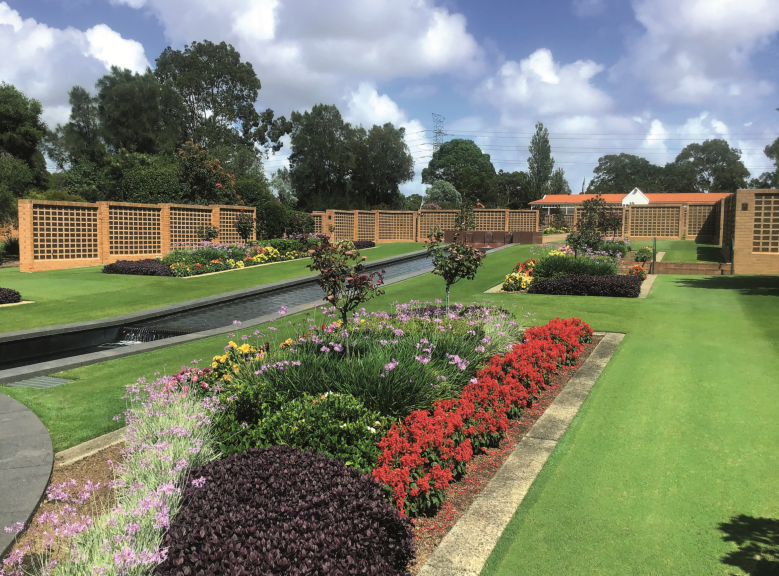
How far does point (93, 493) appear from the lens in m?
3.45

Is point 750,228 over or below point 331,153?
below

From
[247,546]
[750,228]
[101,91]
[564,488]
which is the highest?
[101,91]

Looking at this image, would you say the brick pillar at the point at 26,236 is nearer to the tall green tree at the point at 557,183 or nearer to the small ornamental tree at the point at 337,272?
the small ornamental tree at the point at 337,272

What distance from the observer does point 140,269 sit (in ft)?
55.3

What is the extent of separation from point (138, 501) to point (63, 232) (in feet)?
60.8

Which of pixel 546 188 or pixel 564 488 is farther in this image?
pixel 546 188

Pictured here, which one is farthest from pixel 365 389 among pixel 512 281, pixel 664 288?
pixel 664 288

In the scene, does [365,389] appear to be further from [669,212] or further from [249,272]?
[669,212]

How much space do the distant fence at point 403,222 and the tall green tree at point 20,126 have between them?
63.5 feet

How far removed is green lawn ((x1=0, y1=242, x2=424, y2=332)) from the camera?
10.7m

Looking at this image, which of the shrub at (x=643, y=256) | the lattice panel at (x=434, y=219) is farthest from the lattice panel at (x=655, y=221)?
the shrub at (x=643, y=256)

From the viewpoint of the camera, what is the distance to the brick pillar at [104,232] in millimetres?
19248

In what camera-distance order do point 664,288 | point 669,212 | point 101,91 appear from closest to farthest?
point 664,288 < point 669,212 < point 101,91

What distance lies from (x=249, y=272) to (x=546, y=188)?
58.1 m
